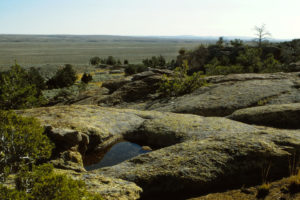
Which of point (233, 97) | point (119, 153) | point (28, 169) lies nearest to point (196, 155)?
point (119, 153)

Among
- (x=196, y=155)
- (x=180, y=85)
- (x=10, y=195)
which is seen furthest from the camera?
(x=180, y=85)

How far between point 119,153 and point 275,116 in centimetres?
591

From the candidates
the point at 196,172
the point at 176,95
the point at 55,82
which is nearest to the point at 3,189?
the point at 196,172

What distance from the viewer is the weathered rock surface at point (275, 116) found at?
28.5 feet

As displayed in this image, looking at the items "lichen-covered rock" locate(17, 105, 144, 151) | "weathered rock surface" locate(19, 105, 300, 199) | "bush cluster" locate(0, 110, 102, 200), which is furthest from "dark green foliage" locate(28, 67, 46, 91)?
"bush cluster" locate(0, 110, 102, 200)

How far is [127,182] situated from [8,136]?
9.62ft

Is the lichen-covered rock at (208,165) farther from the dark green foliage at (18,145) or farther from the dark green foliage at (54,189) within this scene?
the dark green foliage at (54,189)

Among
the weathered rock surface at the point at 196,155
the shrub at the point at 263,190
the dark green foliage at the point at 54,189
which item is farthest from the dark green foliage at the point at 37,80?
the shrub at the point at 263,190

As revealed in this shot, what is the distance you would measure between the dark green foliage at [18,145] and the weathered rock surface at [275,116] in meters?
7.33

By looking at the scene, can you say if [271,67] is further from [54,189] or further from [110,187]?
[54,189]

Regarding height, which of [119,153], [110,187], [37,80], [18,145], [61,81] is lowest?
[61,81]

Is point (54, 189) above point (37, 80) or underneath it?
above

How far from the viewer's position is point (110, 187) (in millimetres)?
5438

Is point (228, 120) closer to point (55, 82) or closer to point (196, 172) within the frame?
point (196, 172)
